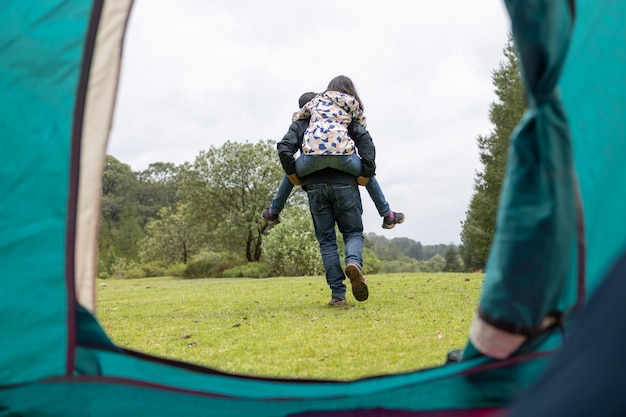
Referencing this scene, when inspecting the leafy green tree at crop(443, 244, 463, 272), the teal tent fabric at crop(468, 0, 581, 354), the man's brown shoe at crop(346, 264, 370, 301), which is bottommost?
the leafy green tree at crop(443, 244, 463, 272)

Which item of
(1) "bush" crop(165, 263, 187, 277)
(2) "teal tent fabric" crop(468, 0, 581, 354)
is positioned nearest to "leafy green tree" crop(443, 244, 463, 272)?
(1) "bush" crop(165, 263, 187, 277)

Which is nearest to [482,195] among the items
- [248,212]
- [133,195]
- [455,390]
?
[248,212]

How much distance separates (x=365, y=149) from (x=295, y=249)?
32.3 feet

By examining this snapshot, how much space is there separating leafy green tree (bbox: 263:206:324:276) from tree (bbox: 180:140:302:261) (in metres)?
5.58

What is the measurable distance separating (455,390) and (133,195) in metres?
36.7

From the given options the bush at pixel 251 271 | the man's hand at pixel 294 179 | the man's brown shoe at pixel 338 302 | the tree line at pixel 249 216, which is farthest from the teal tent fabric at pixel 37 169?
the bush at pixel 251 271

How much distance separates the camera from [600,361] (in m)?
0.63

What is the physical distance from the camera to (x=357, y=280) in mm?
3949

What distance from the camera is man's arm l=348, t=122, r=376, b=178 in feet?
13.3

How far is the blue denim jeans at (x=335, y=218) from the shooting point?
4039 mm

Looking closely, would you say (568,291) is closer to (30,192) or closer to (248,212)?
(30,192)

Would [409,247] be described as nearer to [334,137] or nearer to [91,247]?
[334,137]

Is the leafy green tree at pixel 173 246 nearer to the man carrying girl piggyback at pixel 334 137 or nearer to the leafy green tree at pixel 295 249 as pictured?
the leafy green tree at pixel 295 249

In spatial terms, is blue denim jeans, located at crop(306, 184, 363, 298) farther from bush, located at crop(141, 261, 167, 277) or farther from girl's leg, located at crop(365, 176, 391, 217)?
bush, located at crop(141, 261, 167, 277)
